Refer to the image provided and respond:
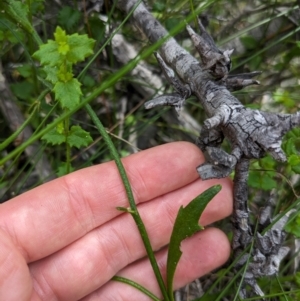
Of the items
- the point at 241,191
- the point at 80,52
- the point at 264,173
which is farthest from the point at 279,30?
the point at 80,52

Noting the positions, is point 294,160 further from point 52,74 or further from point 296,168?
point 52,74

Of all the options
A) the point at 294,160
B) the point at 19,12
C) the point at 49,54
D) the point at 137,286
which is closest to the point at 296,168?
the point at 294,160

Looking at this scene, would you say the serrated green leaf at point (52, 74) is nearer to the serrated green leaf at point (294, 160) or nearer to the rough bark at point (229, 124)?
the rough bark at point (229, 124)

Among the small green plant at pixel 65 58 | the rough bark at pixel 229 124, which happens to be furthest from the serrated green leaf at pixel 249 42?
the small green plant at pixel 65 58

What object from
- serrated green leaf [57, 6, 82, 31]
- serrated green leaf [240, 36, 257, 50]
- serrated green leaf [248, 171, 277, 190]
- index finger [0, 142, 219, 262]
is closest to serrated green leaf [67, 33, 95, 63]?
index finger [0, 142, 219, 262]

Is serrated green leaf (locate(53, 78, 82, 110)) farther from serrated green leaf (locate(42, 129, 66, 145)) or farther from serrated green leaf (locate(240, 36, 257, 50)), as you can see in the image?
serrated green leaf (locate(240, 36, 257, 50))

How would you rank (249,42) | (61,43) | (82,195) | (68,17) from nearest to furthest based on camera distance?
(61,43)
(82,195)
(68,17)
(249,42)
